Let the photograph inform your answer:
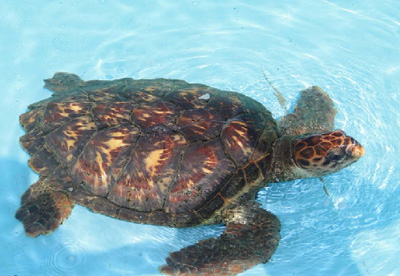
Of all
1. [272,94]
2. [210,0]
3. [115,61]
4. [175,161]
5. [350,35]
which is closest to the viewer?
[175,161]

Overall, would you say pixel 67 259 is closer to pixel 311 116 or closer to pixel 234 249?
pixel 234 249

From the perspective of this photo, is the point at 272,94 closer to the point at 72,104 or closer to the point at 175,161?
the point at 175,161

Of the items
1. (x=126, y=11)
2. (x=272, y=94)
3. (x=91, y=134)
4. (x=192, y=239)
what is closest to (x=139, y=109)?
(x=91, y=134)

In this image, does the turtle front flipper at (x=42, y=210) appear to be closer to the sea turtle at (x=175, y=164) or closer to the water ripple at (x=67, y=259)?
the sea turtle at (x=175, y=164)

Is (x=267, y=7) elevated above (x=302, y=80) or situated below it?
above

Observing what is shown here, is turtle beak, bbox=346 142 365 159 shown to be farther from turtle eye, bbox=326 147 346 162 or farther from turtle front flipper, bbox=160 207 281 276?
turtle front flipper, bbox=160 207 281 276

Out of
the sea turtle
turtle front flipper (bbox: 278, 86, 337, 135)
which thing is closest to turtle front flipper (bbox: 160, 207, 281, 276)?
the sea turtle

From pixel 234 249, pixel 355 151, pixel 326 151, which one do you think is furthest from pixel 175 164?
pixel 355 151
